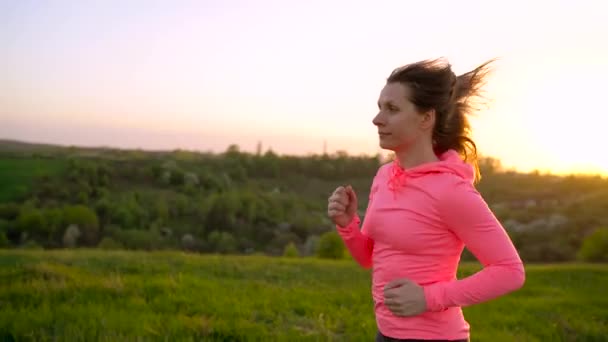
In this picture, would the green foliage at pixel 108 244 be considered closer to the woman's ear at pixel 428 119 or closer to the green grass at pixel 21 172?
the green grass at pixel 21 172

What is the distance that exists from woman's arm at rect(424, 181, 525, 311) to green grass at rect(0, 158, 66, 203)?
32.7m

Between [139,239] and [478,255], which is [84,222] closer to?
[139,239]

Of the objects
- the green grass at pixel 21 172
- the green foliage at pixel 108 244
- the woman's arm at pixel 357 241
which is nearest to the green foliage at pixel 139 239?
the green foliage at pixel 108 244

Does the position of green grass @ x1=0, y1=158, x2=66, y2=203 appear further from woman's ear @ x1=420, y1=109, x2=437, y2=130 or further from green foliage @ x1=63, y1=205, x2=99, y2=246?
woman's ear @ x1=420, y1=109, x2=437, y2=130

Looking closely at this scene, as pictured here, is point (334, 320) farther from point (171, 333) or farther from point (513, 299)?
point (513, 299)

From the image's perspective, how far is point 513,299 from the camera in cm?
789

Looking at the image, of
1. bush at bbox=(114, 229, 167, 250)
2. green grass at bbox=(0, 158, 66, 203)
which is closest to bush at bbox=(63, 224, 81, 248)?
bush at bbox=(114, 229, 167, 250)

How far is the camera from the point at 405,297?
2047 millimetres

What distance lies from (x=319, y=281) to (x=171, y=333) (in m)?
3.89

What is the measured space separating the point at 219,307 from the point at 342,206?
372 cm

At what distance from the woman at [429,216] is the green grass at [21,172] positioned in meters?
32.4

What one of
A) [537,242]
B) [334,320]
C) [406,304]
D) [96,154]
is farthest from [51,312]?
[96,154]

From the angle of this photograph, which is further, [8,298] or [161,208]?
[161,208]

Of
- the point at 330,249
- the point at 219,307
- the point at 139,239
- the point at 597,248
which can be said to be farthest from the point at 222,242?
the point at 219,307
